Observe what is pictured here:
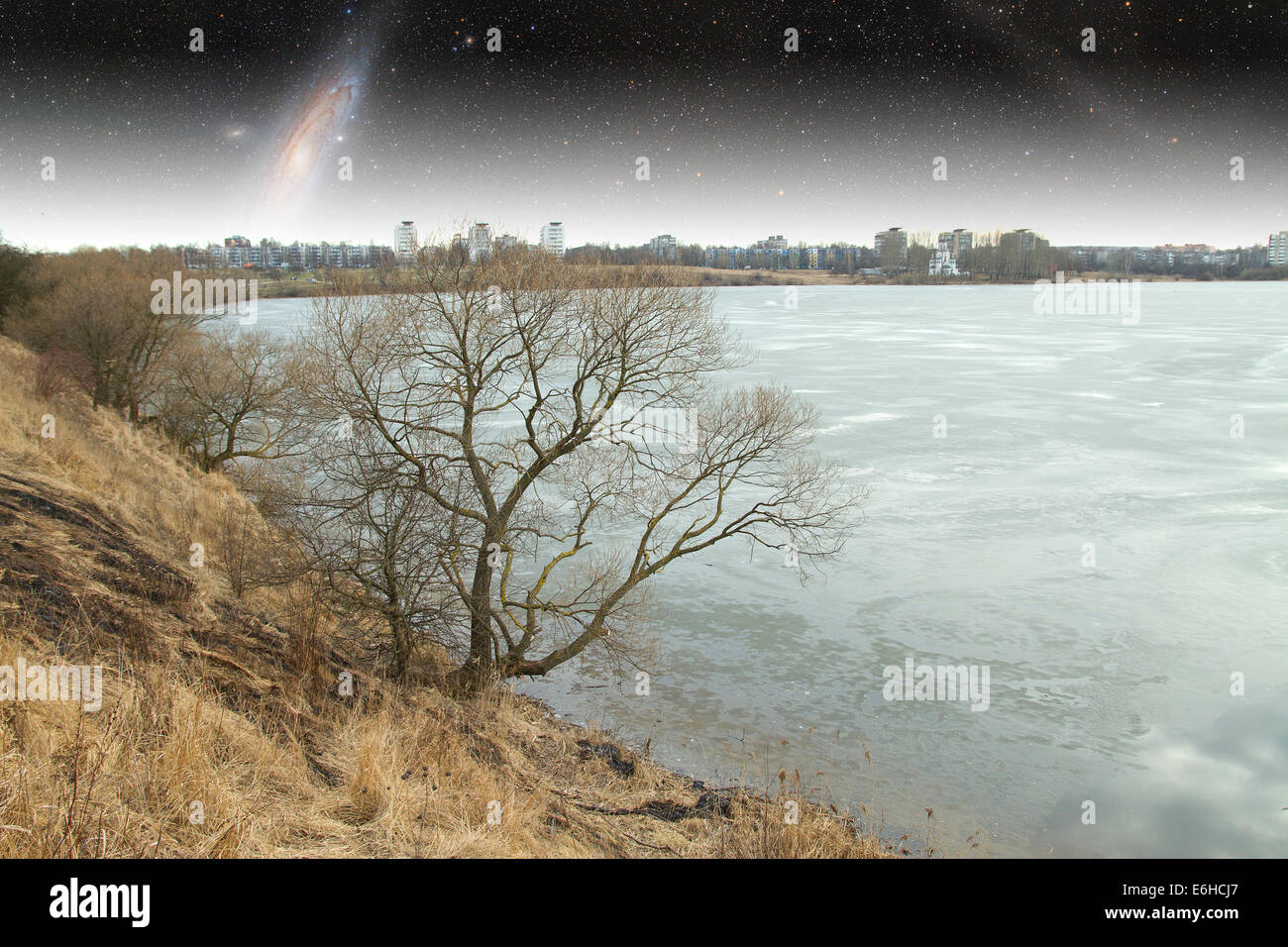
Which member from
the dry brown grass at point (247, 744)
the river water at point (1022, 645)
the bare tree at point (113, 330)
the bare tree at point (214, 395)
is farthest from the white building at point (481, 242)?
the bare tree at point (113, 330)

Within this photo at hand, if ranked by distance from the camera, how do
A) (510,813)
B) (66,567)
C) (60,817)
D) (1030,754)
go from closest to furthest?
(60,817) < (510,813) < (66,567) < (1030,754)

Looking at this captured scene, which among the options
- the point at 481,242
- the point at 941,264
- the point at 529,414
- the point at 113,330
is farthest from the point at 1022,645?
the point at 941,264

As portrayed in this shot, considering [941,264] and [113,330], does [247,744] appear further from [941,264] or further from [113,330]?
[941,264]

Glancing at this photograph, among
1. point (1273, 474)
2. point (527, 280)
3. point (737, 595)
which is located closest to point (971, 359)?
point (1273, 474)

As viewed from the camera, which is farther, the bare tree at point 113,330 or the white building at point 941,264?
the white building at point 941,264

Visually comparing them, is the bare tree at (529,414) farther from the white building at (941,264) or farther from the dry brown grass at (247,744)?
the white building at (941,264)

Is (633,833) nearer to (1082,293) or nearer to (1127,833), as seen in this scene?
(1127,833)
